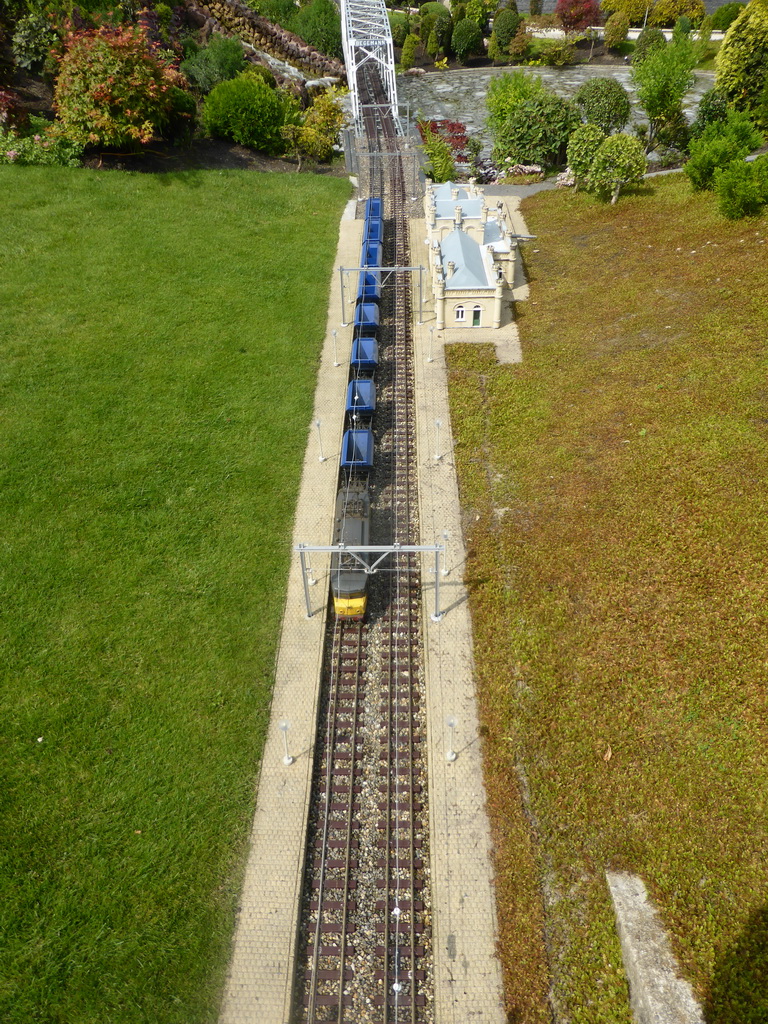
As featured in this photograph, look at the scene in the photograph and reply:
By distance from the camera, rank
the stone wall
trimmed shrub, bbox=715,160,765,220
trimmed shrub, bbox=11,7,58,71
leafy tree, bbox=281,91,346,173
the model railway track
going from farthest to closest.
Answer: the stone wall, leafy tree, bbox=281,91,346,173, trimmed shrub, bbox=11,7,58,71, trimmed shrub, bbox=715,160,765,220, the model railway track

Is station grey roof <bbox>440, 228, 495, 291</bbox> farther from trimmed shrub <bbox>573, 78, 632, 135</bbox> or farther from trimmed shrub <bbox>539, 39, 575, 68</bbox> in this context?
trimmed shrub <bbox>539, 39, 575, 68</bbox>

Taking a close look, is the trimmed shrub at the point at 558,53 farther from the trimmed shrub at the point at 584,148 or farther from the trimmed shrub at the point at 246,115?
the trimmed shrub at the point at 584,148

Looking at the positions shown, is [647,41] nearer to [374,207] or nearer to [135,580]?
[374,207]

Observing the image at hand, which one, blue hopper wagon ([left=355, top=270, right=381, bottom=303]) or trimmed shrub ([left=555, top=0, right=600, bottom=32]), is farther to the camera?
trimmed shrub ([left=555, top=0, right=600, bottom=32])

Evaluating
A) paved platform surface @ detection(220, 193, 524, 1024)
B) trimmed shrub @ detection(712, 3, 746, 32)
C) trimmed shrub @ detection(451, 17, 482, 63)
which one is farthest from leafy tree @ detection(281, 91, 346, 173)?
trimmed shrub @ detection(712, 3, 746, 32)

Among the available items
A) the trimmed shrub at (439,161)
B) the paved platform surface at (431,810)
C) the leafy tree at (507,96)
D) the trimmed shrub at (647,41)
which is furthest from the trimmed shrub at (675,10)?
the paved platform surface at (431,810)

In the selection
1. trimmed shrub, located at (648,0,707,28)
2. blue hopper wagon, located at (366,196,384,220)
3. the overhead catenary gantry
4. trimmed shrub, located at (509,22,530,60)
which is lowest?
blue hopper wagon, located at (366,196,384,220)
